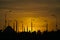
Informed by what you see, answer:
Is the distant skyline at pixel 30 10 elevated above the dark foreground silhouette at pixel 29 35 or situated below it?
above

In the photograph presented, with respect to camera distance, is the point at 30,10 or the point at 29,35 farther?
the point at 30,10

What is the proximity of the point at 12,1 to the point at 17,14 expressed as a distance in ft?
0.44

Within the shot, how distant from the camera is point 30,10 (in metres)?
1.41

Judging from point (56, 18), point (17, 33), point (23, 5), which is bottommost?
point (17, 33)

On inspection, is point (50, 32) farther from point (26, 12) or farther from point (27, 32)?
point (26, 12)

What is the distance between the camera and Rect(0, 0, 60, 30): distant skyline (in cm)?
139

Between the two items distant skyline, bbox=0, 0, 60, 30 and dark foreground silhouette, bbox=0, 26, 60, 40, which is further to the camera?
distant skyline, bbox=0, 0, 60, 30

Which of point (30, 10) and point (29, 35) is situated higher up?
point (30, 10)

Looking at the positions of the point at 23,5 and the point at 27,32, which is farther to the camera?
the point at 23,5

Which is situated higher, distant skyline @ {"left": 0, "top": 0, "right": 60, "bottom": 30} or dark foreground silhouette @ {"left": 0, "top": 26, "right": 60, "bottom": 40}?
distant skyline @ {"left": 0, "top": 0, "right": 60, "bottom": 30}

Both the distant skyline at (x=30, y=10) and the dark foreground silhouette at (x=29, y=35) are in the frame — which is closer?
the dark foreground silhouette at (x=29, y=35)

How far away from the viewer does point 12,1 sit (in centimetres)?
140

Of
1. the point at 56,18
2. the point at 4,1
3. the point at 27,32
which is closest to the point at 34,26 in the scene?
the point at 27,32

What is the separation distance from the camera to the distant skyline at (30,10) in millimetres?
1388
